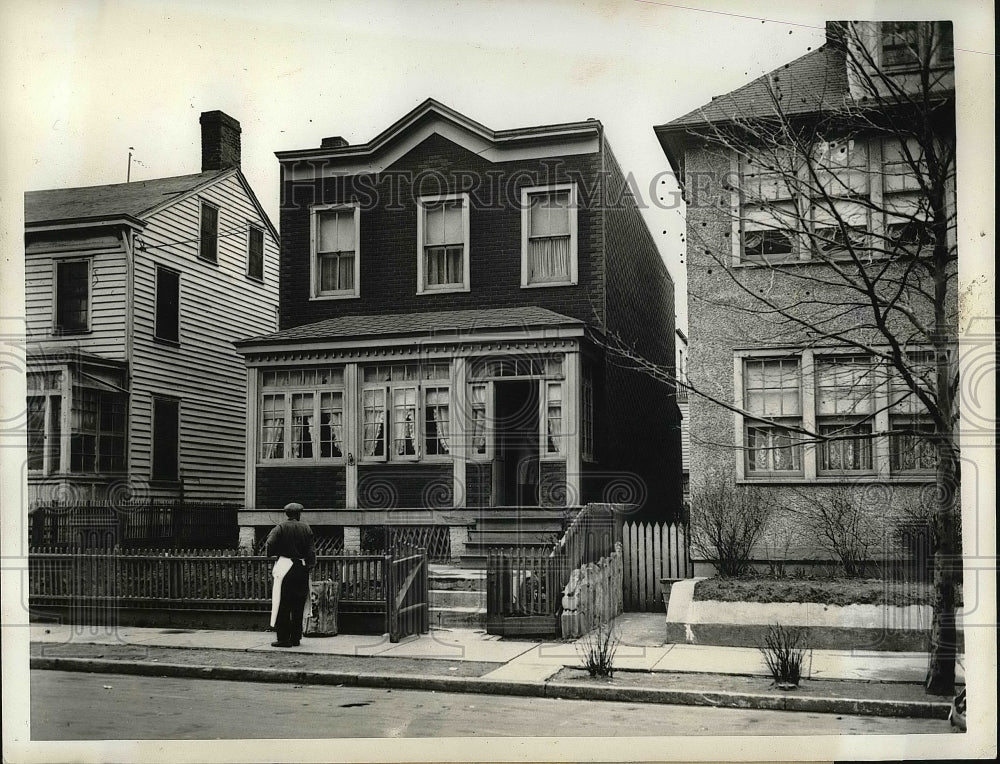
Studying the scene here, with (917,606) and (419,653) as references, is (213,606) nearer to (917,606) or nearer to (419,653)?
(419,653)

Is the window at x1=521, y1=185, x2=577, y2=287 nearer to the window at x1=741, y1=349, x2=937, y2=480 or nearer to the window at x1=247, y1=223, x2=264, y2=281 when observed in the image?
the window at x1=741, y1=349, x2=937, y2=480

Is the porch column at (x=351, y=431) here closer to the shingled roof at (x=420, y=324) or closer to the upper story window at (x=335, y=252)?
the shingled roof at (x=420, y=324)

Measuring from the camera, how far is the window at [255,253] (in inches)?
738

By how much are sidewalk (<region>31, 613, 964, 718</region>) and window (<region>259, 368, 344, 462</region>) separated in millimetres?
4119

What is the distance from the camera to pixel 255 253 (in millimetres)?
19000

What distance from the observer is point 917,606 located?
37.6 ft

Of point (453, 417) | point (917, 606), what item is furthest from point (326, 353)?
point (917, 606)

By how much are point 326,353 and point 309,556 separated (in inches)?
202

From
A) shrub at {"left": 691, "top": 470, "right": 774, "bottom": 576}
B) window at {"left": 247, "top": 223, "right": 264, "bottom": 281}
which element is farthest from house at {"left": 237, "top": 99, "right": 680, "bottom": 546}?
shrub at {"left": 691, "top": 470, "right": 774, "bottom": 576}

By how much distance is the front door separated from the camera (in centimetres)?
1582

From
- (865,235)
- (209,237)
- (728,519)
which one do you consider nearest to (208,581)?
(728,519)

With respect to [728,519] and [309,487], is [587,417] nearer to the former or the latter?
[728,519]

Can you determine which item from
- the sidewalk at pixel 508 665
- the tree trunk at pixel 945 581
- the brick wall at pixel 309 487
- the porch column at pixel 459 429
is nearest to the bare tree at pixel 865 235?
the tree trunk at pixel 945 581

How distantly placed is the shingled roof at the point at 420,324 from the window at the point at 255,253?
2265mm
